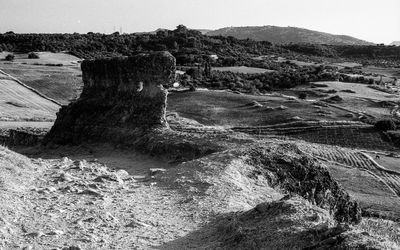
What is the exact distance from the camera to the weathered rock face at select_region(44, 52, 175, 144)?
932 inches

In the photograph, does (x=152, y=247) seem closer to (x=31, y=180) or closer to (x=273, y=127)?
(x=31, y=180)

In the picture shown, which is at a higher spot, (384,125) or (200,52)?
(200,52)

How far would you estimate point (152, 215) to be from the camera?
12250 mm

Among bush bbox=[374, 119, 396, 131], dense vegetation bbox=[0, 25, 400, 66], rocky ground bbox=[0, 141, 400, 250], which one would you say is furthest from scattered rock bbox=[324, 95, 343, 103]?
rocky ground bbox=[0, 141, 400, 250]

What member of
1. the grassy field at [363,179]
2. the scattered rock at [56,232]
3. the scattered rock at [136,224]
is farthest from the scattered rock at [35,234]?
the grassy field at [363,179]

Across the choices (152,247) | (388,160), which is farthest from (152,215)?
(388,160)

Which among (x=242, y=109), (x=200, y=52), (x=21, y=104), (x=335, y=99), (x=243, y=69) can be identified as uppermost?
(x=200, y=52)

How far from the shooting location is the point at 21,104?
63.7 metres

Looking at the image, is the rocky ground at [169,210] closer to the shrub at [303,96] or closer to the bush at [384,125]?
the bush at [384,125]

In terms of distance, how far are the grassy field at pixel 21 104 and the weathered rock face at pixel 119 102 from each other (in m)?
28.3

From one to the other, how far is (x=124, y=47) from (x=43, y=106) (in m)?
65.4

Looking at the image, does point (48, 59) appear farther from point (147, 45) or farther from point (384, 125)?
point (384, 125)

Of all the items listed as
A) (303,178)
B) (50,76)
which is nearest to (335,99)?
(50,76)

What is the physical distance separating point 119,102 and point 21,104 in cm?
4274
